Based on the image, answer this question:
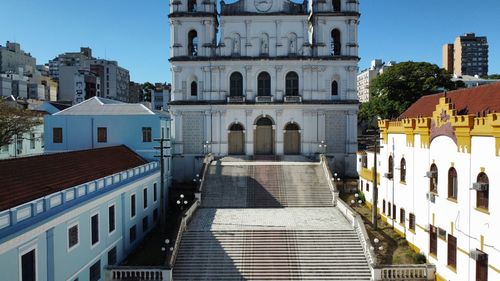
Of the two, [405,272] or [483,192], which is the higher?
[483,192]

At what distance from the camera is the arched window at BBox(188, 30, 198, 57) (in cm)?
4144

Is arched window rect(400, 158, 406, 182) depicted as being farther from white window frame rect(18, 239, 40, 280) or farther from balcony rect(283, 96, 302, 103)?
white window frame rect(18, 239, 40, 280)

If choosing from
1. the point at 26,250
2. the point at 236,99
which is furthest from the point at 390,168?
the point at 26,250

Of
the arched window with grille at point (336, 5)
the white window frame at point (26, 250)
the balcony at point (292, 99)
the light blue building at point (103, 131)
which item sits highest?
the arched window with grille at point (336, 5)

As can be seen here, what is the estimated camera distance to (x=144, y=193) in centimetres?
2883

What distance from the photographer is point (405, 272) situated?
20.6 meters

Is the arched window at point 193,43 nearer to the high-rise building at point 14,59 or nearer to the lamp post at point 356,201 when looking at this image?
the lamp post at point 356,201

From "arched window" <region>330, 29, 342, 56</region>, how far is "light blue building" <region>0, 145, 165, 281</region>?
72.0ft

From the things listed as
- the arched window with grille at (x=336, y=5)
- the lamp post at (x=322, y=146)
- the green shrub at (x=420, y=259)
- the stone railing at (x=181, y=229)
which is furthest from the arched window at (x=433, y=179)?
the arched window with grille at (x=336, y=5)

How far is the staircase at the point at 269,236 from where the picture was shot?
2162 centimetres

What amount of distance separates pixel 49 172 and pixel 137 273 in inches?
252

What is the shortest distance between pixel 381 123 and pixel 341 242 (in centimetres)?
1077

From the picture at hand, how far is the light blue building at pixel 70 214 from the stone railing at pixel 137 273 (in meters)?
0.60

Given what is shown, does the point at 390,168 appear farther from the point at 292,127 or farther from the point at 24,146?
the point at 24,146
